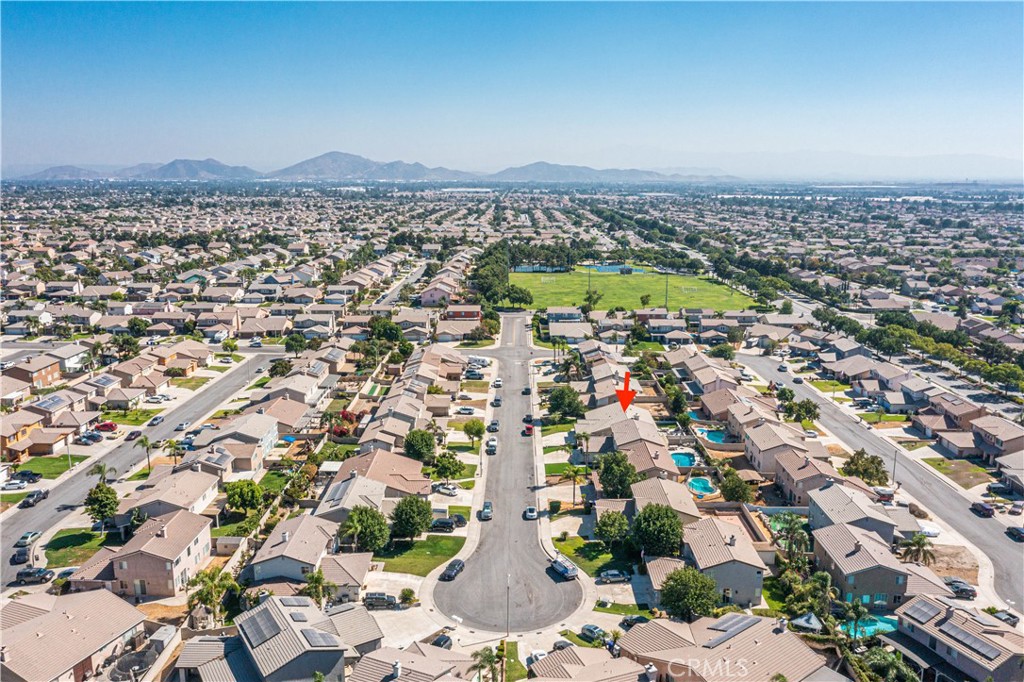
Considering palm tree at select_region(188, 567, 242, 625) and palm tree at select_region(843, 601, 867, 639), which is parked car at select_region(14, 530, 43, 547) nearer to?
palm tree at select_region(188, 567, 242, 625)

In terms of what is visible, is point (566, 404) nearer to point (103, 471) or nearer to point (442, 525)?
point (442, 525)

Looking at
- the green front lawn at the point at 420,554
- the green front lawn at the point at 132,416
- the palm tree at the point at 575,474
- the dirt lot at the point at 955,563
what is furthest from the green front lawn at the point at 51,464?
the dirt lot at the point at 955,563

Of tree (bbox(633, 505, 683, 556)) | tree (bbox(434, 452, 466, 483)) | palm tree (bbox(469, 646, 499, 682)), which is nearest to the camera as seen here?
palm tree (bbox(469, 646, 499, 682))

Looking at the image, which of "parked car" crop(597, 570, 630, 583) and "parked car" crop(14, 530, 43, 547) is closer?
"parked car" crop(597, 570, 630, 583)

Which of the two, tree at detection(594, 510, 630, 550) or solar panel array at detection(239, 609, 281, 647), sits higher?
solar panel array at detection(239, 609, 281, 647)

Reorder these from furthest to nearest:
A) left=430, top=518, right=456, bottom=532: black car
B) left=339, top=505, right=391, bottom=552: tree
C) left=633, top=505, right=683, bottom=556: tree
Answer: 1. left=430, top=518, right=456, bottom=532: black car
2. left=339, top=505, right=391, bottom=552: tree
3. left=633, top=505, right=683, bottom=556: tree

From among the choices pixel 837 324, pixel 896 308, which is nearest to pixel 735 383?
pixel 837 324

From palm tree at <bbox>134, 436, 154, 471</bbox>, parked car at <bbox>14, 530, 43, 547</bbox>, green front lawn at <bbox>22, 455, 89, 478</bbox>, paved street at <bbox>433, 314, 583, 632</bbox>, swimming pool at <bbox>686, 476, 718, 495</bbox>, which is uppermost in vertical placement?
palm tree at <bbox>134, 436, 154, 471</bbox>

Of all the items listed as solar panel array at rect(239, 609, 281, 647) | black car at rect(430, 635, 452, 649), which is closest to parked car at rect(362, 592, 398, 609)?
black car at rect(430, 635, 452, 649)
